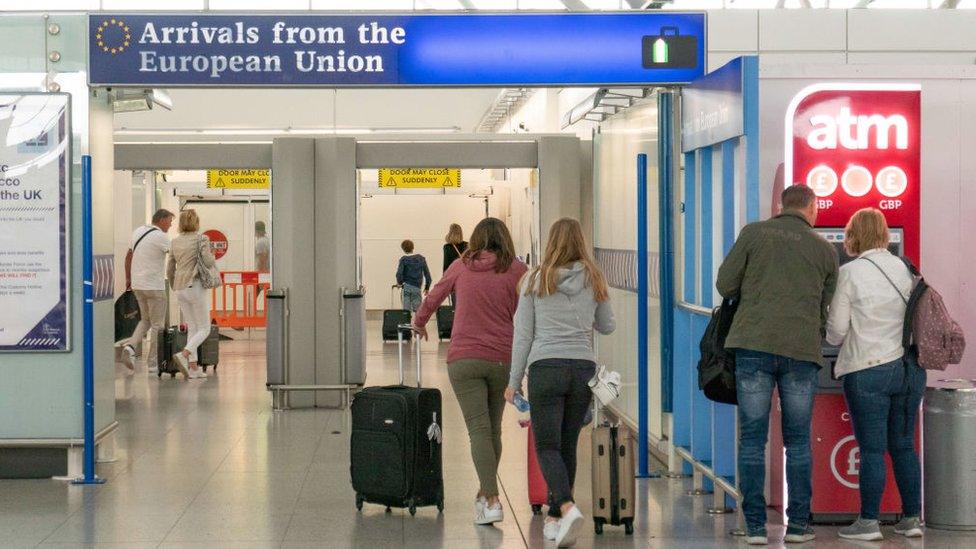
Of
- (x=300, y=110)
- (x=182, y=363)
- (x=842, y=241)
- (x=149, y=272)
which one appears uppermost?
(x=300, y=110)

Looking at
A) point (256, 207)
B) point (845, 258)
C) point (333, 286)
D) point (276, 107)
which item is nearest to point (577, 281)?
point (845, 258)

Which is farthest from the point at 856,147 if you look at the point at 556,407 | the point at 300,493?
the point at 300,493

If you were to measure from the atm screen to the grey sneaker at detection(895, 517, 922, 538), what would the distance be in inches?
49.0

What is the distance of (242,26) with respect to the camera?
754 cm

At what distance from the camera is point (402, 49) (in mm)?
7586

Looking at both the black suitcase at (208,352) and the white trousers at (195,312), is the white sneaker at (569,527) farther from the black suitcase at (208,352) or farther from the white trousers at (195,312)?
the black suitcase at (208,352)

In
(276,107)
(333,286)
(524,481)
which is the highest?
(276,107)

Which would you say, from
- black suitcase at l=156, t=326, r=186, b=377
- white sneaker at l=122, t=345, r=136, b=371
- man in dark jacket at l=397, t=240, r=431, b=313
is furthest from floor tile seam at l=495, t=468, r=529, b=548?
man in dark jacket at l=397, t=240, r=431, b=313

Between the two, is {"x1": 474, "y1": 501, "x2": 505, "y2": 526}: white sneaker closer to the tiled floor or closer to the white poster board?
the tiled floor

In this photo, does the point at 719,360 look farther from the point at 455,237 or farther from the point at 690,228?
the point at 455,237

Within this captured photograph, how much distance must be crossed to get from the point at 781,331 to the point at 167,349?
9384 millimetres

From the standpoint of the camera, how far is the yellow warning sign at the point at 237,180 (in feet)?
62.4

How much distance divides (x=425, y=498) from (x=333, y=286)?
16.1ft

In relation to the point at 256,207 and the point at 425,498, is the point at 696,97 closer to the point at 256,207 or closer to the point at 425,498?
the point at 425,498
